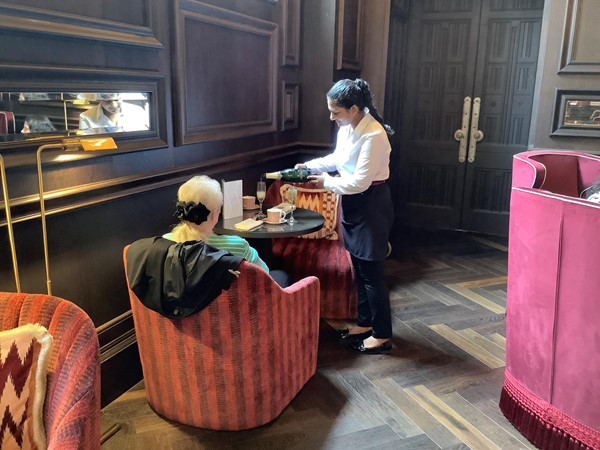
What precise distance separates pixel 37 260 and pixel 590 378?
214 cm

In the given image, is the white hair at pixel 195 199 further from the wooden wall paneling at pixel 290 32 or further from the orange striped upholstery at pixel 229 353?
the wooden wall paneling at pixel 290 32

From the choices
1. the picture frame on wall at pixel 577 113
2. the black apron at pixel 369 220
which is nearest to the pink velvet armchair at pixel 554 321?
the black apron at pixel 369 220

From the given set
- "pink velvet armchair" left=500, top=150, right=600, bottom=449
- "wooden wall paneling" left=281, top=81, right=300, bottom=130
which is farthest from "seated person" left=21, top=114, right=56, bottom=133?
"wooden wall paneling" left=281, top=81, right=300, bottom=130

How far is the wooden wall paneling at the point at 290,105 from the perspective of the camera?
400cm

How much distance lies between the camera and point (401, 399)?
8.55 ft

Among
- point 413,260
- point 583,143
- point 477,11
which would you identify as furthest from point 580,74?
point 413,260

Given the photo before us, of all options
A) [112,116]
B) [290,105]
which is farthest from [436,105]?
[112,116]

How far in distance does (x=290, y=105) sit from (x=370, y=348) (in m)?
2.06

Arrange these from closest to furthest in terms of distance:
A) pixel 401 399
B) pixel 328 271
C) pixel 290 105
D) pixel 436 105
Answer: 1. pixel 401 399
2. pixel 328 271
3. pixel 290 105
4. pixel 436 105

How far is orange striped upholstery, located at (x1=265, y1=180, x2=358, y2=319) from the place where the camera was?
3.37 metres

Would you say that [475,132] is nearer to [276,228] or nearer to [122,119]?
[276,228]

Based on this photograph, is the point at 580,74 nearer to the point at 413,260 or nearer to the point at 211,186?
the point at 413,260

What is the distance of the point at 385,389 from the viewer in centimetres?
269

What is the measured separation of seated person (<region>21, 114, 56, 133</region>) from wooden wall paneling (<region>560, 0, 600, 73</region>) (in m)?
3.99
